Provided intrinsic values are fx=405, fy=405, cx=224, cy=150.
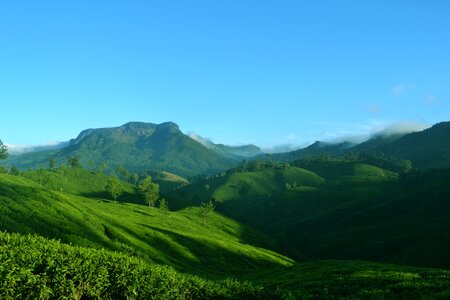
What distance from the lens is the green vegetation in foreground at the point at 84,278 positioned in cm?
2411

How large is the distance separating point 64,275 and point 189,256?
3448 inches

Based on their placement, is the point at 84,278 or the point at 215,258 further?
the point at 215,258

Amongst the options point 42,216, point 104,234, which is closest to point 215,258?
point 104,234

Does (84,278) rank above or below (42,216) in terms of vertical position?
above

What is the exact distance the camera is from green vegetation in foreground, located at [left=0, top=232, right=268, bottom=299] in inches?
949

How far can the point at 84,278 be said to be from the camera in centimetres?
2666

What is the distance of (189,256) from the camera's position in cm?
11044

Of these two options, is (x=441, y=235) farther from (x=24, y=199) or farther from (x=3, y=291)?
(x=3, y=291)

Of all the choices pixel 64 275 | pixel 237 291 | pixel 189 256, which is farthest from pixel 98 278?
pixel 189 256

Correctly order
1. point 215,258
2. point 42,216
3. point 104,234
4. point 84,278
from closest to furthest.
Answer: point 84,278 → point 42,216 → point 104,234 → point 215,258

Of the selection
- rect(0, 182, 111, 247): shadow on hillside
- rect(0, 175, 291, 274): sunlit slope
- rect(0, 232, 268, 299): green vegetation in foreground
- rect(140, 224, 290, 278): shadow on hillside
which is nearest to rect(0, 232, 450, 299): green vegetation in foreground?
rect(0, 232, 268, 299): green vegetation in foreground

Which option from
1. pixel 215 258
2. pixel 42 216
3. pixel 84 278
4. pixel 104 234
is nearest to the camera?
pixel 84 278

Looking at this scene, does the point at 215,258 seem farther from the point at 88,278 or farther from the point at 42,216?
the point at 88,278

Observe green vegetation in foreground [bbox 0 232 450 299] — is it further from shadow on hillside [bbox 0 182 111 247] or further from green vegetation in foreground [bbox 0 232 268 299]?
shadow on hillside [bbox 0 182 111 247]
